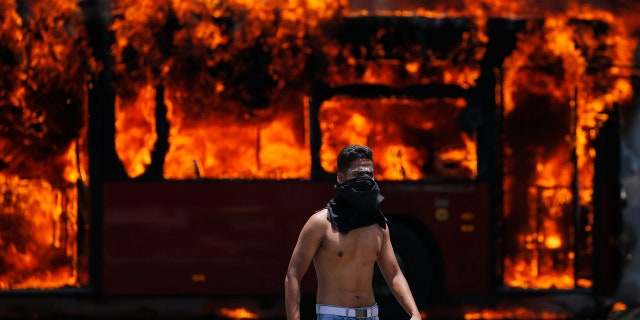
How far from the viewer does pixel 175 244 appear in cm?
1158

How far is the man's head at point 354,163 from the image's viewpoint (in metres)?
5.85

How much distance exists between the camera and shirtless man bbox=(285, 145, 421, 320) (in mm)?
5844

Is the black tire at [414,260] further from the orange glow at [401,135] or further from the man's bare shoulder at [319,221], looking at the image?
the man's bare shoulder at [319,221]

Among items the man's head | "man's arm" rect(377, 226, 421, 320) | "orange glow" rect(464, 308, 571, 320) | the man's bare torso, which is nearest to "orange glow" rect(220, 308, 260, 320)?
"orange glow" rect(464, 308, 571, 320)

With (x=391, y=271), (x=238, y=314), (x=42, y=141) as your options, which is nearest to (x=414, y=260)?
(x=238, y=314)

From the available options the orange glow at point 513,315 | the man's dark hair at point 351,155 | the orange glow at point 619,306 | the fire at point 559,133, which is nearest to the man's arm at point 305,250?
the man's dark hair at point 351,155

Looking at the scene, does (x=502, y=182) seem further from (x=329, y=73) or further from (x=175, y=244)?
(x=175, y=244)

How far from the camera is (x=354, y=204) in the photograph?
5887mm

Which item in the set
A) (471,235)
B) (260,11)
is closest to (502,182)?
(471,235)

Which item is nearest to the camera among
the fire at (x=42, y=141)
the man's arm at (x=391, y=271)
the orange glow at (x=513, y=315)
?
the man's arm at (x=391, y=271)

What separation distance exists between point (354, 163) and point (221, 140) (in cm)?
581

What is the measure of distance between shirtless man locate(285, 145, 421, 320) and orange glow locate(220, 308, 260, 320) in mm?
6052

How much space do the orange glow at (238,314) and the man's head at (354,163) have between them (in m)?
6.26

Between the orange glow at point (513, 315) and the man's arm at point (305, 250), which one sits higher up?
the man's arm at point (305, 250)
